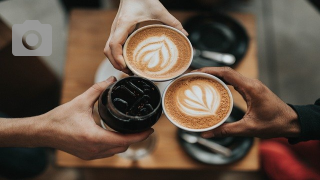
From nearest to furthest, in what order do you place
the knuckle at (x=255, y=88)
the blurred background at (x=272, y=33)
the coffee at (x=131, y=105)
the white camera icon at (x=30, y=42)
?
the coffee at (x=131, y=105)
the knuckle at (x=255, y=88)
the white camera icon at (x=30, y=42)
the blurred background at (x=272, y=33)

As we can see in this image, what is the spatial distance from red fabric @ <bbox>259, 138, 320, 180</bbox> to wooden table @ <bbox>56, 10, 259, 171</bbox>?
22cm

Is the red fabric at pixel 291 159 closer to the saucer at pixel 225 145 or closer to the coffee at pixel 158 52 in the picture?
the saucer at pixel 225 145

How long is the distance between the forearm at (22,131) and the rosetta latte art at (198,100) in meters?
0.44

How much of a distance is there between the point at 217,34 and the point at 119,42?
71 cm

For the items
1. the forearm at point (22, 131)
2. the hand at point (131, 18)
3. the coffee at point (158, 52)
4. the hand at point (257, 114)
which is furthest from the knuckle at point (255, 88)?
the forearm at point (22, 131)

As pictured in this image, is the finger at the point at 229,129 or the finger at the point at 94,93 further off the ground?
the finger at the point at 94,93

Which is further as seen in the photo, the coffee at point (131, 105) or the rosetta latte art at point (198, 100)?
the rosetta latte art at point (198, 100)

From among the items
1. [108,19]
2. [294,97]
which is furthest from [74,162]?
[294,97]

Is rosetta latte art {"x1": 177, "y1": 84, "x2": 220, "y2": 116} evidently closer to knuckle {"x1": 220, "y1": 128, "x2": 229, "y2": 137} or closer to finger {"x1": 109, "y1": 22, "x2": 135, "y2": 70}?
knuckle {"x1": 220, "y1": 128, "x2": 229, "y2": 137}

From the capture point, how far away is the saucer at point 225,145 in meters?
1.32

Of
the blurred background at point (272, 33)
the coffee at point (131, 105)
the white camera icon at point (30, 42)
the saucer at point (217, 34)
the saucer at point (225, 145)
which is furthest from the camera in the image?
the blurred background at point (272, 33)

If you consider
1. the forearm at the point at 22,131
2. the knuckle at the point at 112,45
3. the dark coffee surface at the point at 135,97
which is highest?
the knuckle at the point at 112,45

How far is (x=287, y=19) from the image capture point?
2.40 meters

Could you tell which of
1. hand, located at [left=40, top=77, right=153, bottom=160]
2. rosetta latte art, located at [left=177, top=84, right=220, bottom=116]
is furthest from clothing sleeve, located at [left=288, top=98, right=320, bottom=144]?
hand, located at [left=40, top=77, right=153, bottom=160]
